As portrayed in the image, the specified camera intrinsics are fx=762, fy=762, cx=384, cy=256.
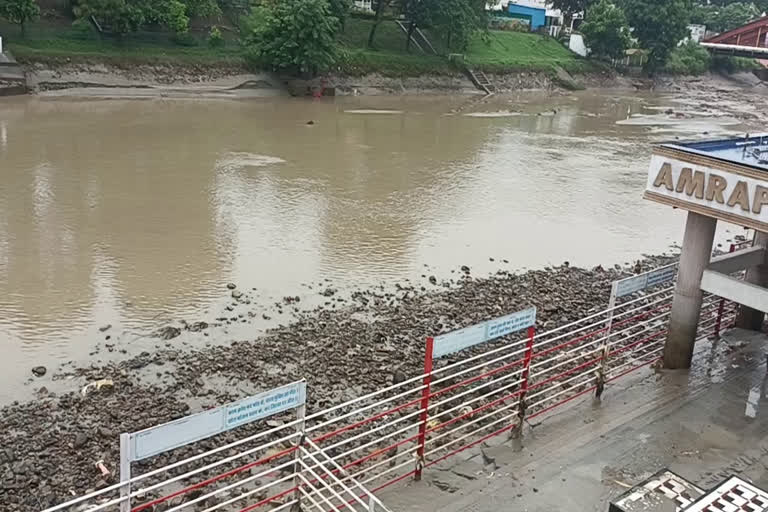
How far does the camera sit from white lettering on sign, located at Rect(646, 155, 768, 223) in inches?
300

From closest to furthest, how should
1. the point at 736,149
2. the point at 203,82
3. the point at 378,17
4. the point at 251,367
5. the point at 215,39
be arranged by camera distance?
the point at 736,149
the point at 251,367
the point at 203,82
the point at 215,39
the point at 378,17

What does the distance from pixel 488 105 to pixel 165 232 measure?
103 ft

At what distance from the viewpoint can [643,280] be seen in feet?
29.4

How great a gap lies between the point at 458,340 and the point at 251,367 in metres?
4.00

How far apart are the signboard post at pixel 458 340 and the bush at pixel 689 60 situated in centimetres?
6587

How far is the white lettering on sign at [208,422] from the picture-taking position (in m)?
4.93

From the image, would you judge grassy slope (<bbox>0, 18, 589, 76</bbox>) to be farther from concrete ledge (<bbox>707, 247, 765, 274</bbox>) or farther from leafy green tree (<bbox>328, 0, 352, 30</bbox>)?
concrete ledge (<bbox>707, 247, 765, 274</bbox>)

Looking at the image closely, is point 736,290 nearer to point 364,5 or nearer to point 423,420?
point 423,420

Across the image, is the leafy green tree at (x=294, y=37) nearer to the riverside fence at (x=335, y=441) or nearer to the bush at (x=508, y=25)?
the bush at (x=508, y=25)

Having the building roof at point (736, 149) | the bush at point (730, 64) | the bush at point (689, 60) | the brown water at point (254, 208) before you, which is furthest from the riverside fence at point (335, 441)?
the bush at point (730, 64)

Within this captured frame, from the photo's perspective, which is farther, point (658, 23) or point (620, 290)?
point (658, 23)

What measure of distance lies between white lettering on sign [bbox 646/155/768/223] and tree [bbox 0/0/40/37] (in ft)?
103

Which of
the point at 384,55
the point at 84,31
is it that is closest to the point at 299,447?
the point at 84,31

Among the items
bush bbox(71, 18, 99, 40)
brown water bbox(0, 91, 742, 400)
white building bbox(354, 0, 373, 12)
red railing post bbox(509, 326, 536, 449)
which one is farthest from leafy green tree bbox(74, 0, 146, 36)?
red railing post bbox(509, 326, 536, 449)
